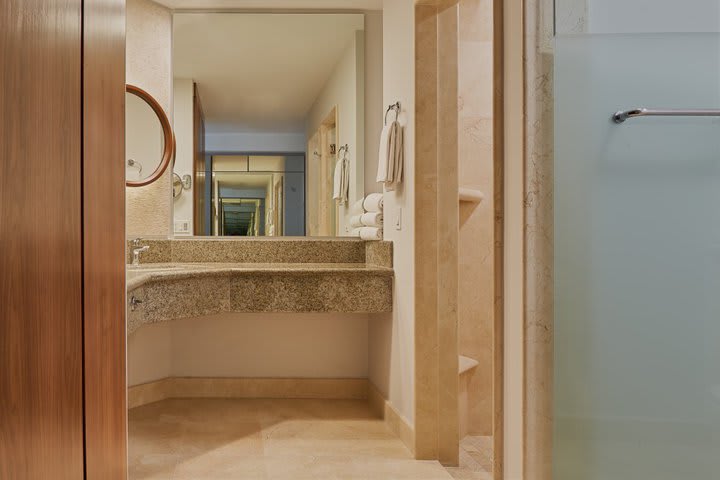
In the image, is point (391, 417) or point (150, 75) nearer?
point (391, 417)

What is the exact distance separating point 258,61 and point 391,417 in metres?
2.08

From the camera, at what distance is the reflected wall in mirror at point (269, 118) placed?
3.64 m

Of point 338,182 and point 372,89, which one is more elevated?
point 372,89

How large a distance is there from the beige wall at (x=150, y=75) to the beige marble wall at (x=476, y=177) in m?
1.60

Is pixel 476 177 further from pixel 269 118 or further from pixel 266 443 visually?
pixel 266 443

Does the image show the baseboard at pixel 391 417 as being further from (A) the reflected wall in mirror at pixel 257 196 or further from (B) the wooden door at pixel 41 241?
(B) the wooden door at pixel 41 241

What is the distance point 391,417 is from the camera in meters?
3.08

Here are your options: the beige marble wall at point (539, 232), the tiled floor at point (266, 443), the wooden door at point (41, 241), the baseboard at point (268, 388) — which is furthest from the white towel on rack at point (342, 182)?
the wooden door at point (41, 241)

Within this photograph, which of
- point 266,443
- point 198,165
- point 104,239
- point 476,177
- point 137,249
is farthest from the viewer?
point 198,165

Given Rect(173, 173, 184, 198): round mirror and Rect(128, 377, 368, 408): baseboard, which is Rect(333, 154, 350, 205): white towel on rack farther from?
Rect(128, 377, 368, 408): baseboard

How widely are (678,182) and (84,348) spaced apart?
1385 millimetres

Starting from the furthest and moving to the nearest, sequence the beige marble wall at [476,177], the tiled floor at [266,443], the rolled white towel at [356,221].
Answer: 1. the rolled white towel at [356,221]
2. the beige marble wall at [476,177]
3. the tiled floor at [266,443]

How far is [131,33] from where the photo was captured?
349 cm

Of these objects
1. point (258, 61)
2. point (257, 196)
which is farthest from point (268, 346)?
point (258, 61)
